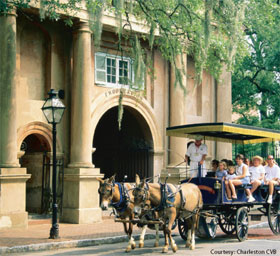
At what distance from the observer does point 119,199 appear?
12.9 metres

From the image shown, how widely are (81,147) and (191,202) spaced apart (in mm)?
7012

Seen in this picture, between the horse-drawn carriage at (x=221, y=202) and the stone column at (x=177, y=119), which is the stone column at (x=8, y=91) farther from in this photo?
the stone column at (x=177, y=119)

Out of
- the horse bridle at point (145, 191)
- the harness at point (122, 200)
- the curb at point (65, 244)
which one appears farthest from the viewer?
the curb at point (65, 244)

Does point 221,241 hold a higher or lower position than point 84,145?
lower

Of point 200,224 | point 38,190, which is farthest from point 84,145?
point 200,224

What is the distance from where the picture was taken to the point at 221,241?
1404cm

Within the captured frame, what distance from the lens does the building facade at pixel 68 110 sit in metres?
17.2

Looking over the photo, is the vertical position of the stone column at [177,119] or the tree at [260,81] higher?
the tree at [260,81]

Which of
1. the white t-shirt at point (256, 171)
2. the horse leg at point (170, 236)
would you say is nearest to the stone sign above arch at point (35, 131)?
the white t-shirt at point (256, 171)

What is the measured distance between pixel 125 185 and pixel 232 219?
2870mm

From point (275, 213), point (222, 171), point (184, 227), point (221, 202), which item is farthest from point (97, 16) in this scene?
point (275, 213)

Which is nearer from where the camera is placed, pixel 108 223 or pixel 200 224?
pixel 200 224

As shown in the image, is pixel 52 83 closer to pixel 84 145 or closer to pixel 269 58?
pixel 84 145

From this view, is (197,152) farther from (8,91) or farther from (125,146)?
(125,146)
